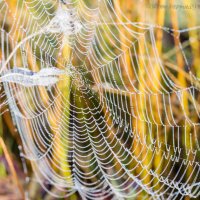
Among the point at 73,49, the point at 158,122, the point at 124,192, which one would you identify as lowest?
the point at 124,192

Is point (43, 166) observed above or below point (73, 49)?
below

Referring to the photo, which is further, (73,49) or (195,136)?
(73,49)

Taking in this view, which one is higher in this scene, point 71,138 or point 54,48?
point 54,48

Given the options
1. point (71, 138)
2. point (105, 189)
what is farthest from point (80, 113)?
point (105, 189)

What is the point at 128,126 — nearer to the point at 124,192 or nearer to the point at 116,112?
the point at 116,112


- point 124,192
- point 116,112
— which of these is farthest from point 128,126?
point 124,192

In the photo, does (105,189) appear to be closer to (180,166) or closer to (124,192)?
(124,192)

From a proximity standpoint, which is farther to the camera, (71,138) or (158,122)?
(71,138)
